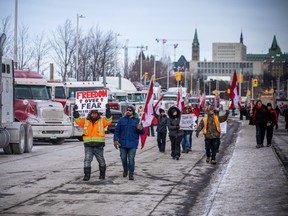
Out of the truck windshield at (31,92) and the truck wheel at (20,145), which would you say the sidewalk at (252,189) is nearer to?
the truck wheel at (20,145)

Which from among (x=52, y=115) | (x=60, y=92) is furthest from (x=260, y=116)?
(x=60, y=92)

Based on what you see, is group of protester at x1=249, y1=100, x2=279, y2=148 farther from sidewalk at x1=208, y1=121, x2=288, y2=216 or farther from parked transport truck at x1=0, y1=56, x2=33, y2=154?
parked transport truck at x1=0, y1=56, x2=33, y2=154

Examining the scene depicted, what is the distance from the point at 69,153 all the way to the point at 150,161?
A: 4.24m

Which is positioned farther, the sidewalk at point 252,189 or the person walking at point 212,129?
the person walking at point 212,129

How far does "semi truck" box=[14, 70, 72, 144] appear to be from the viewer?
30109 millimetres

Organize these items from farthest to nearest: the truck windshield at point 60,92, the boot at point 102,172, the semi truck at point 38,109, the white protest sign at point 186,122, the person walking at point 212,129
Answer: the truck windshield at point 60,92 → the semi truck at point 38,109 → the white protest sign at point 186,122 → the person walking at point 212,129 → the boot at point 102,172

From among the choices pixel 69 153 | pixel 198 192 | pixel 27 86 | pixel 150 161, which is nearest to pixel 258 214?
pixel 198 192

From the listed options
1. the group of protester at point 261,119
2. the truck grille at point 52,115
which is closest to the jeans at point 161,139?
the group of protester at point 261,119

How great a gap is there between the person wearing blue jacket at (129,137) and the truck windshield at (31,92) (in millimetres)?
14218

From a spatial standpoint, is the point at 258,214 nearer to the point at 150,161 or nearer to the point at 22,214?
the point at 22,214

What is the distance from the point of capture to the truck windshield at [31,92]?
101 ft

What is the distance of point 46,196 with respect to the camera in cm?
1397

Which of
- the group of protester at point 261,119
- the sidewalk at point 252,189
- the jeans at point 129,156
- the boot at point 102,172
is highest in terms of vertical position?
the group of protester at point 261,119

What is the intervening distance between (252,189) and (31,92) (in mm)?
17133
